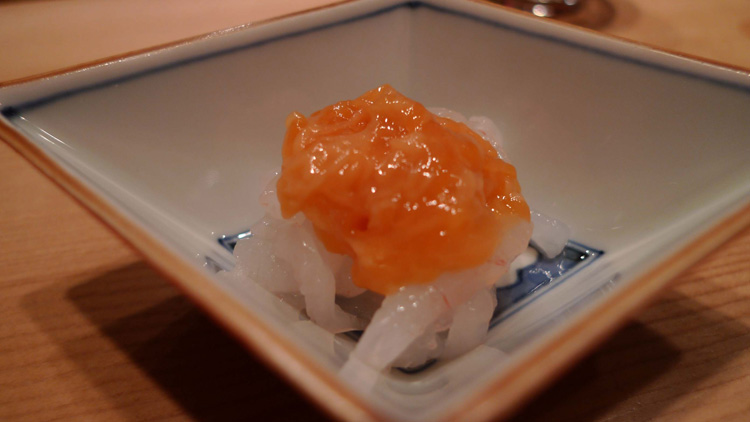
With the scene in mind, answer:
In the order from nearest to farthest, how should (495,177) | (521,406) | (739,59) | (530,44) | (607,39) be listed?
1. (521,406)
2. (495,177)
3. (607,39)
4. (530,44)
5. (739,59)

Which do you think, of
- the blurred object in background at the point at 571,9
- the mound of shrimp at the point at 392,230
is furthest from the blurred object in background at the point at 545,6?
the mound of shrimp at the point at 392,230

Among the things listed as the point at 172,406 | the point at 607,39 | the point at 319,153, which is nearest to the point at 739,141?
the point at 607,39

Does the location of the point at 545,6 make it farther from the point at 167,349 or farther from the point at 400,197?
the point at 167,349

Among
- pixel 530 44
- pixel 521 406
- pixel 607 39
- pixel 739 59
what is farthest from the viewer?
pixel 739 59

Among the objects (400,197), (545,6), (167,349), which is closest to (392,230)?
(400,197)

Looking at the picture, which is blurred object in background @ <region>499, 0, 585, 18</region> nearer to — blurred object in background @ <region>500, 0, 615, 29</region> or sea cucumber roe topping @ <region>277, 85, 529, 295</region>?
blurred object in background @ <region>500, 0, 615, 29</region>

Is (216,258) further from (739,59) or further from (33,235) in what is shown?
(739,59)
